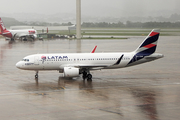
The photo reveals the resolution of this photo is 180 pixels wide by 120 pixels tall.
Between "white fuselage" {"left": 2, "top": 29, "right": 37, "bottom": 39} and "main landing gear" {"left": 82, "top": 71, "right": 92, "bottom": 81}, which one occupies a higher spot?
"white fuselage" {"left": 2, "top": 29, "right": 37, "bottom": 39}

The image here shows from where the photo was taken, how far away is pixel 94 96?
2517 centimetres

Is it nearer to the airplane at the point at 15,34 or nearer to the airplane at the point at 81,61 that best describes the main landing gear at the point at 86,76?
the airplane at the point at 81,61

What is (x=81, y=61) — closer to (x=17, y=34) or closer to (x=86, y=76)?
(x=86, y=76)

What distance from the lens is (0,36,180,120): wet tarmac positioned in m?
19.9

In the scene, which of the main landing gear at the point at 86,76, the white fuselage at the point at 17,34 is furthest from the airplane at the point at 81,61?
the white fuselage at the point at 17,34

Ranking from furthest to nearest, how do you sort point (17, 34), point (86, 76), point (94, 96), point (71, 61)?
point (17, 34) → point (86, 76) → point (71, 61) → point (94, 96)

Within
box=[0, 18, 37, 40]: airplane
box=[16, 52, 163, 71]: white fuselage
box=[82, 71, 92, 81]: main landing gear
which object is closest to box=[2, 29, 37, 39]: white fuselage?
box=[0, 18, 37, 40]: airplane

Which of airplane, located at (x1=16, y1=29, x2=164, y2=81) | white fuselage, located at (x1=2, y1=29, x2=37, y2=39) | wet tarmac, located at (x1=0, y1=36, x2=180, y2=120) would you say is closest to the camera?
wet tarmac, located at (x1=0, y1=36, x2=180, y2=120)

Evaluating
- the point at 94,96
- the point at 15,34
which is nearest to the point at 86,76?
the point at 94,96

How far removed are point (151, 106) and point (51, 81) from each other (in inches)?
551

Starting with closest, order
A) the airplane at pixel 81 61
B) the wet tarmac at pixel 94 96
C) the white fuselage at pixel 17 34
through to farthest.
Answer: the wet tarmac at pixel 94 96 < the airplane at pixel 81 61 < the white fuselage at pixel 17 34

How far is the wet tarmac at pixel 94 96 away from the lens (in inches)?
782

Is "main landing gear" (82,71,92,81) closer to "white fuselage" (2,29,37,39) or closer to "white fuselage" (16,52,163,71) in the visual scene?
"white fuselage" (16,52,163,71)

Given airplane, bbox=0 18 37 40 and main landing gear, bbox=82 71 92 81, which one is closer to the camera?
main landing gear, bbox=82 71 92 81
